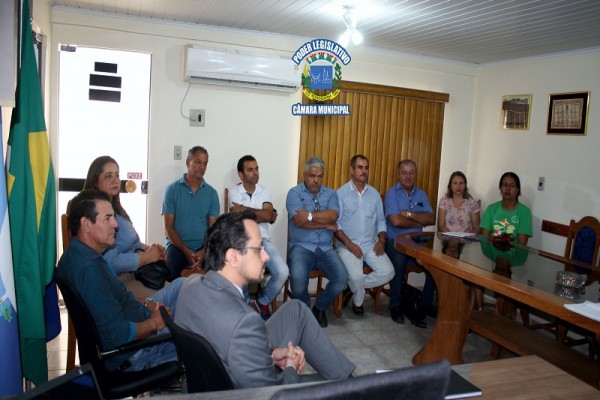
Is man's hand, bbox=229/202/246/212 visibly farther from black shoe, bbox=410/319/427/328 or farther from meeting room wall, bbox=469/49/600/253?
meeting room wall, bbox=469/49/600/253

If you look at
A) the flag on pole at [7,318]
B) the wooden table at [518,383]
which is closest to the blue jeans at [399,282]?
the wooden table at [518,383]

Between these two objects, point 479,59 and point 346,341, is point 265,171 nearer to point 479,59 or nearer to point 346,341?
point 346,341

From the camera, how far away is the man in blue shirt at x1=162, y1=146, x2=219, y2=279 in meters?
3.83

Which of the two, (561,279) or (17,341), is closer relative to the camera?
(17,341)

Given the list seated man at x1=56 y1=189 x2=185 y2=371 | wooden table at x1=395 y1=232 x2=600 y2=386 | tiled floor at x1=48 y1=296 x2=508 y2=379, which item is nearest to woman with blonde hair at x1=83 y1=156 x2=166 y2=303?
seated man at x1=56 y1=189 x2=185 y2=371

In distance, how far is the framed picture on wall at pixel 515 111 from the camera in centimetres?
484

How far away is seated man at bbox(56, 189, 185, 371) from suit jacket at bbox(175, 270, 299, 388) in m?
0.50

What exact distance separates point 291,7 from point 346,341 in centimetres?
252

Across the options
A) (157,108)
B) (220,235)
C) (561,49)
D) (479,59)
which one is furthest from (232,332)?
(479,59)

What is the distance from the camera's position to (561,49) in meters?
4.39

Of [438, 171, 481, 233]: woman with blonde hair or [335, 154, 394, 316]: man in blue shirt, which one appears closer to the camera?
[335, 154, 394, 316]: man in blue shirt

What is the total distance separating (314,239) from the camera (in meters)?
4.16

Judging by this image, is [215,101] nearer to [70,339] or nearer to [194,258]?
[194,258]

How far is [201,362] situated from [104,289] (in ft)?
2.58
